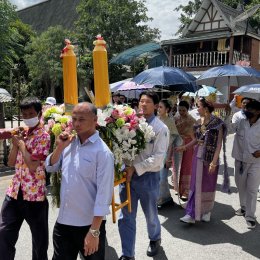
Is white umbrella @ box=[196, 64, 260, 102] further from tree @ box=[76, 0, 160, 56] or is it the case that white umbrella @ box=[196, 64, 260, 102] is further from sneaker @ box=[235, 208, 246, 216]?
tree @ box=[76, 0, 160, 56]

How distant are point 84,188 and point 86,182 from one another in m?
0.04

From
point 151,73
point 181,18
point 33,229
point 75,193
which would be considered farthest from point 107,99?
point 181,18

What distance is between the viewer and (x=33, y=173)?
2.85 m

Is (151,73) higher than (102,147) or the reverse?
higher

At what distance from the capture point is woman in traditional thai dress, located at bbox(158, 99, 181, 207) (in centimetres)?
515

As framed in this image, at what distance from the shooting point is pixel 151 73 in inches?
245

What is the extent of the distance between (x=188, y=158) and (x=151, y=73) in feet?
5.81

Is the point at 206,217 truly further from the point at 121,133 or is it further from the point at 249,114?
the point at 121,133

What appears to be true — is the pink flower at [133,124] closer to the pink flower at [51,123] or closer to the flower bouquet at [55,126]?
the flower bouquet at [55,126]

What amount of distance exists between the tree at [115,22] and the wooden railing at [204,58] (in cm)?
243

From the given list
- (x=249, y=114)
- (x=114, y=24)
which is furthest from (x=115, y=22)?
(x=249, y=114)

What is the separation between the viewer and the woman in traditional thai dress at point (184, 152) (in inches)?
215

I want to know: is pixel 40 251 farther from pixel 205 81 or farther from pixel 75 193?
pixel 205 81

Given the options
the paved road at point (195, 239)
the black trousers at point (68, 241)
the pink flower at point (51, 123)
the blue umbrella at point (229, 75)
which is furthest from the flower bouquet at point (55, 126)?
the blue umbrella at point (229, 75)
